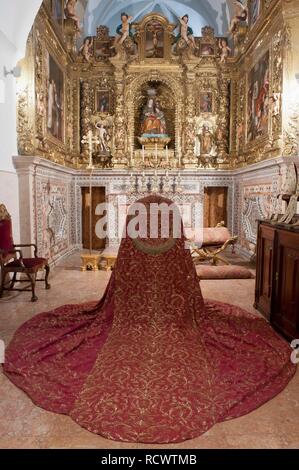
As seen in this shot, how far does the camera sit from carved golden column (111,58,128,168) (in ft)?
Answer: 37.5

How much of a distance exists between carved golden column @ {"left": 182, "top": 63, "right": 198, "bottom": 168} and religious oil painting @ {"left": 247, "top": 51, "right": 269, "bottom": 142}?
197 centimetres

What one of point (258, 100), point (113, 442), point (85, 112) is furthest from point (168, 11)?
point (113, 442)

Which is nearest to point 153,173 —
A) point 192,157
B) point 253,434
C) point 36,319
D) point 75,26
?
point 192,157

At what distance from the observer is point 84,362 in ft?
11.7

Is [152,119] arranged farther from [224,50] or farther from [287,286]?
[287,286]

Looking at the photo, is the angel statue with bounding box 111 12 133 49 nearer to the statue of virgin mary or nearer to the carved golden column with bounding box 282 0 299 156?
the statue of virgin mary

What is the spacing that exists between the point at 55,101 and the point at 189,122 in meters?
4.24

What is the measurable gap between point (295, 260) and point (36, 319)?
327 cm

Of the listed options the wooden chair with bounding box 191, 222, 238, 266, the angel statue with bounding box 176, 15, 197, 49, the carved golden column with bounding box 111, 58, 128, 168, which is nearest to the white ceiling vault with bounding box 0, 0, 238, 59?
the angel statue with bounding box 176, 15, 197, 49

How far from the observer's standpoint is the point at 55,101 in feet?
31.1

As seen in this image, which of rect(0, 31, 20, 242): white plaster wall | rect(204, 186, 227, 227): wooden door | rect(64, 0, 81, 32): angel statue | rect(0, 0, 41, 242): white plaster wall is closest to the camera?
rect(0, 0, 41, 242): white plaster wall

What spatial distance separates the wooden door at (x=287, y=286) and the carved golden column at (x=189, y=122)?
294 inches

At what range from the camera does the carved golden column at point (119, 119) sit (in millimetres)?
11430

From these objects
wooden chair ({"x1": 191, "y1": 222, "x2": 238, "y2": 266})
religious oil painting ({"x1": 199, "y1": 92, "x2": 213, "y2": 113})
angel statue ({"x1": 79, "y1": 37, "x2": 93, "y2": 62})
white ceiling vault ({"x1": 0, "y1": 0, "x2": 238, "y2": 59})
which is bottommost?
wooden chair ({"x1": 191, "y1": 222, "x2": 238, "y2": 266})
